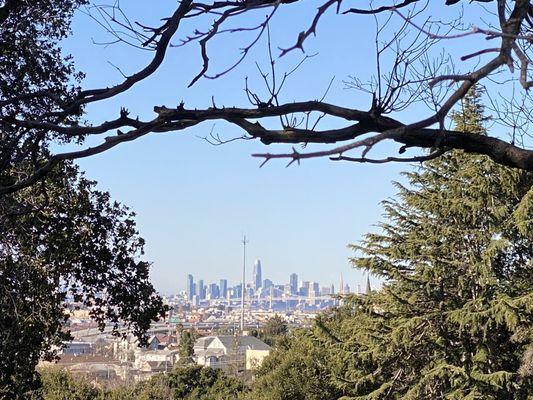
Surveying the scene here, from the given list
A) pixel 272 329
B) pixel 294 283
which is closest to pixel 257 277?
pixel 294 283

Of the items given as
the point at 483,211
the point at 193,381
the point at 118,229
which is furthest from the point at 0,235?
the point at 193,381

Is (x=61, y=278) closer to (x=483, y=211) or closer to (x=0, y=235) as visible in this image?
(x=0, y=235)

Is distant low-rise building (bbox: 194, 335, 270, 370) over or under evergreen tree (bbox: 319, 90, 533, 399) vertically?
under

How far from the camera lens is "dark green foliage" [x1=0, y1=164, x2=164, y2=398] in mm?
4043

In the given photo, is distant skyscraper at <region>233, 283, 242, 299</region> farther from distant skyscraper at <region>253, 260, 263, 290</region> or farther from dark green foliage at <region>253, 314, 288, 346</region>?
dark green foliage at <region>253, 314, 288, 346</region>

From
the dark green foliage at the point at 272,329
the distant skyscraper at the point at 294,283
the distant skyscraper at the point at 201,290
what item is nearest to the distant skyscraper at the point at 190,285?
the distant skyscraper at the point at 201,290

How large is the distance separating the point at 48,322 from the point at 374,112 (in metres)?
3.28

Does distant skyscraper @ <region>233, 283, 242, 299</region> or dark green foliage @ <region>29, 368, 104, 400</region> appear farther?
distant skyscraper @ <region>233, 283, 242, 299</region>

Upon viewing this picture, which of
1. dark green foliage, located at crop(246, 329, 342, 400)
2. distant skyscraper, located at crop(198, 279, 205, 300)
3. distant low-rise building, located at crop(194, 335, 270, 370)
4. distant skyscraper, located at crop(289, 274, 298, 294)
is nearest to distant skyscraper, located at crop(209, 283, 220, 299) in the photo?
distant skyscraper, located at crop(198, 279, 205, 300)

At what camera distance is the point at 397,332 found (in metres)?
10.7

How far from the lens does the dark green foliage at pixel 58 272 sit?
4.04 metres

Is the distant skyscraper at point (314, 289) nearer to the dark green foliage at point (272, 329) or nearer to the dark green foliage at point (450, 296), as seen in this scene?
the dark green foliage at point (272, 329)

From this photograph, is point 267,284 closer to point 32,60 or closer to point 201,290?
point 201,290

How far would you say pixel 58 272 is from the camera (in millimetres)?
4266
